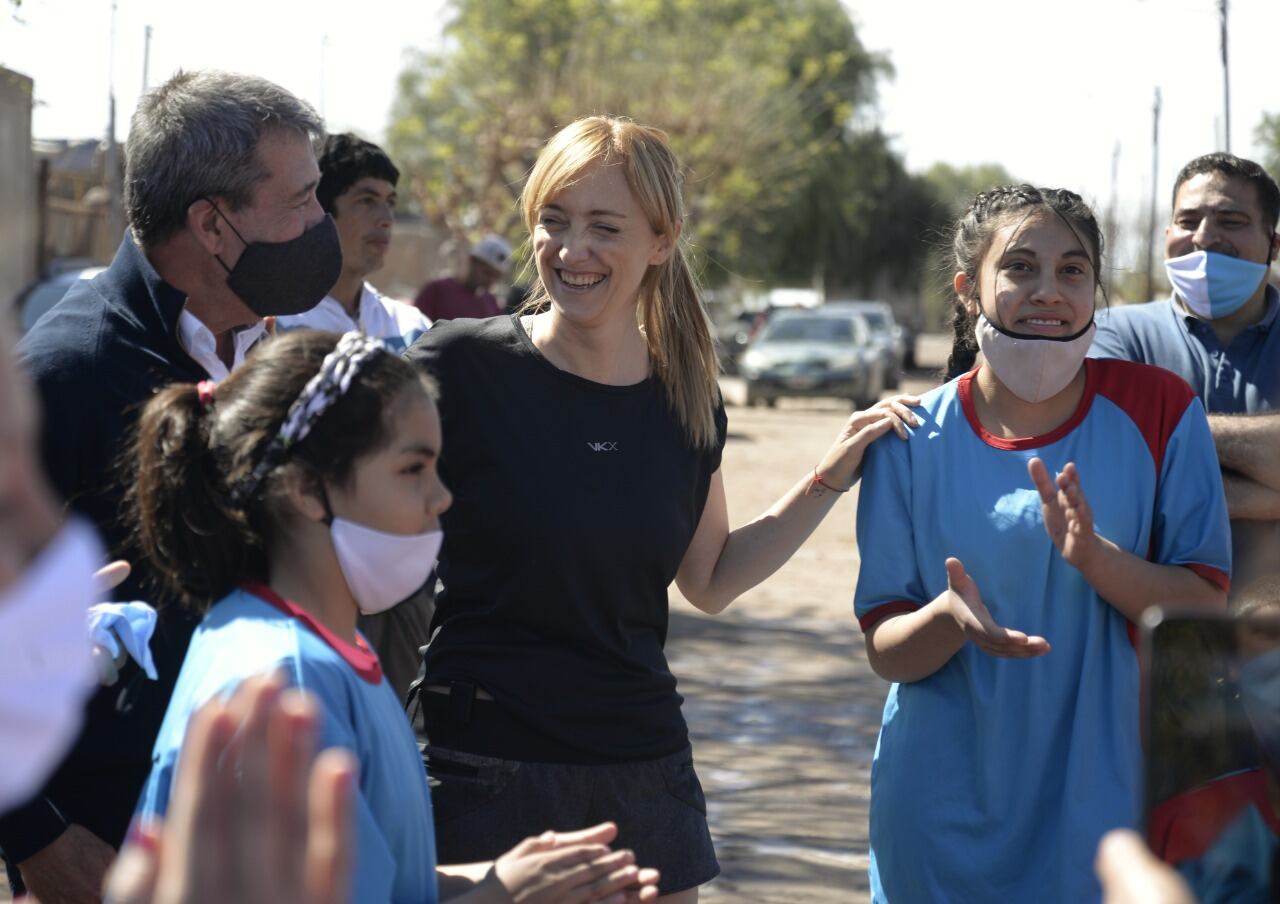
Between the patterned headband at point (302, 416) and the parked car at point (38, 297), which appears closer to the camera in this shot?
the patterned headband at point (302, 416)

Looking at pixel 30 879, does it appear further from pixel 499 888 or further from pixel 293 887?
pixel 293 887

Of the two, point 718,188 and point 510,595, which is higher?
point 718,188

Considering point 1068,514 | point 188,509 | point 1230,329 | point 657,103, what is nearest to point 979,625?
point 1068,514

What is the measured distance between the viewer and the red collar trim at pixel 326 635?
92.6 inches

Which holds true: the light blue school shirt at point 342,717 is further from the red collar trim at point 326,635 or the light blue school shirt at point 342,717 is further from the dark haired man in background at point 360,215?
the dark haired man in background at point 360,215

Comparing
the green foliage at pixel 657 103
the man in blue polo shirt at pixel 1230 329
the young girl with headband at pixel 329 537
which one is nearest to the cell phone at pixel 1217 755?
the young girl with headband at pixel 329 537

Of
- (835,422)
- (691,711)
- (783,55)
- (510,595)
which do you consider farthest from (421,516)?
(783,55)

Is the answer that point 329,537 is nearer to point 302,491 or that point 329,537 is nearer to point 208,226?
point 302,491

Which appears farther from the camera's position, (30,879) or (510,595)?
(510,595)

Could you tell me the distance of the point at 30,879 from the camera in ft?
9.41

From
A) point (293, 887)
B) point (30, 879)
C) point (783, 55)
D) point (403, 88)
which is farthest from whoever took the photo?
point (403, 88)

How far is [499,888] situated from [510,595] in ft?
3.00

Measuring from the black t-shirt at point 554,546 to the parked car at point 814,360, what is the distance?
79.2 feet

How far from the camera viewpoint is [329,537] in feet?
8.00
